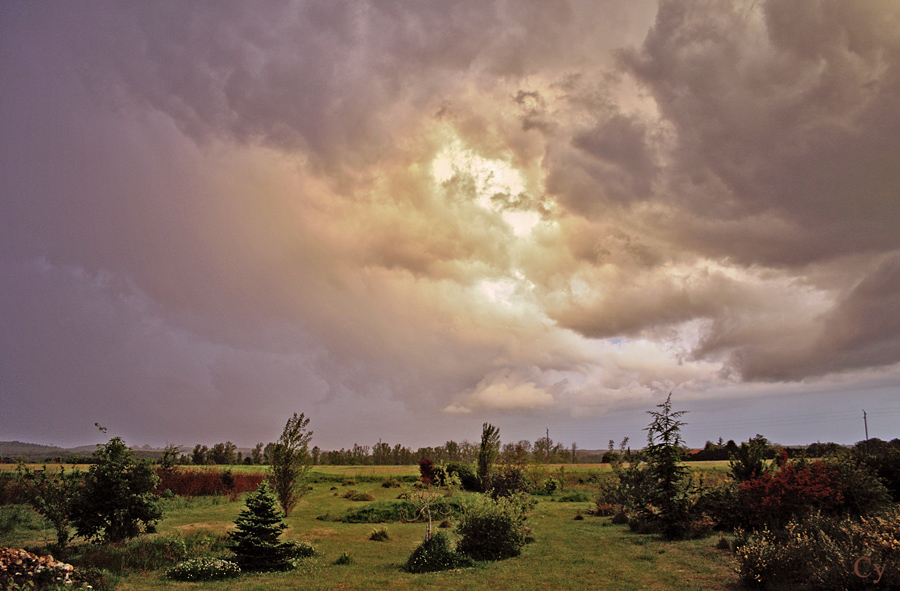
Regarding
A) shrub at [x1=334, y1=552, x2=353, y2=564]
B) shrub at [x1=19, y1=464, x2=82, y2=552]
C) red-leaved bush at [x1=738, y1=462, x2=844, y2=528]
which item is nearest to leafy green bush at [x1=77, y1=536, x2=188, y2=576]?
shrub at [x1=19, y1=464, x2=82, y2=552]

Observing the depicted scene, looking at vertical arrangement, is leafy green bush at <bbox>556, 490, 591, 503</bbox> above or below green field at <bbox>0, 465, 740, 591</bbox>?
below

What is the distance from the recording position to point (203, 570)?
45.1 ft

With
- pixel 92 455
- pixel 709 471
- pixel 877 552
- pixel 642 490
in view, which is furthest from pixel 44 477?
pixel 709 471

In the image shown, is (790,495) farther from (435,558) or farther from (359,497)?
(359,497)

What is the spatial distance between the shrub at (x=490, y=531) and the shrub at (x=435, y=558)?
51.1 inches

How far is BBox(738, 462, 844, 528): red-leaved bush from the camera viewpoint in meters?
16.1

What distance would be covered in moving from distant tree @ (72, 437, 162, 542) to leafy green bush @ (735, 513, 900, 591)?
59.5 feet

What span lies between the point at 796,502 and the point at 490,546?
10780mm

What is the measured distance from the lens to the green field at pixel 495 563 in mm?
12922

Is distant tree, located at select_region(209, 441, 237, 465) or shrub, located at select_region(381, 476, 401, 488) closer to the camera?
shrub, located at select_region(381, 476, 401, 488)

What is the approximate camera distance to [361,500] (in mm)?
37594

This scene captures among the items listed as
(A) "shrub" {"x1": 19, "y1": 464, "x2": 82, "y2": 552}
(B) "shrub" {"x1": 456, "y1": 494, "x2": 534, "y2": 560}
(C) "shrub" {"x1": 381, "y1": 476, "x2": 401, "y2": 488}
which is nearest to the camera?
(A) "shrub" {"x1": 19, "y1": 464, "x2": 82, "y2": 552}

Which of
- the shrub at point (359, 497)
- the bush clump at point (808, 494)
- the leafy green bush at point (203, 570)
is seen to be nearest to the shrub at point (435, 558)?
the leafy green bush at point (203, 570)

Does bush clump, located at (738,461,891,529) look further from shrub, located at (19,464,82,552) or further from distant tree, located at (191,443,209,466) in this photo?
distant tree, located at (191,443,209,466)
